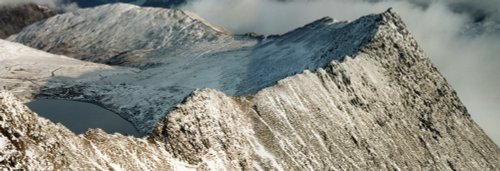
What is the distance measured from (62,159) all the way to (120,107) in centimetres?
11994

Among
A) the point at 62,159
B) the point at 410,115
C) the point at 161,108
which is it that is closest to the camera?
the point at 62,159

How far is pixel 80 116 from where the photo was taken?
172m

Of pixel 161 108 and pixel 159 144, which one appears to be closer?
pixel 159 144

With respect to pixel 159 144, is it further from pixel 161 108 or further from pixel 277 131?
pixel 161 108

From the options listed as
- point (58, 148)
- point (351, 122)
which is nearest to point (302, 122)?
point (351, 122)

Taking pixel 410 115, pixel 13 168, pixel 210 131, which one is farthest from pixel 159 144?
pixel 410 115

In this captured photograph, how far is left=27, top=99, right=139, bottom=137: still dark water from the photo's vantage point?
519 feet

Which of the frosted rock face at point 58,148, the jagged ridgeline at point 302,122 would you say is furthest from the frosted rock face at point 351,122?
the frosted rock face at point 58,148

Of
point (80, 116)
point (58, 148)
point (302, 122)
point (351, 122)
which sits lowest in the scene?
point (58, 148)

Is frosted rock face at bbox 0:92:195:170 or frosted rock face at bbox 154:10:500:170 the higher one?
frosted rock face at bbox 154:10:500:170

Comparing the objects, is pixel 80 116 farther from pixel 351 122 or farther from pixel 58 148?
pixel 58 148

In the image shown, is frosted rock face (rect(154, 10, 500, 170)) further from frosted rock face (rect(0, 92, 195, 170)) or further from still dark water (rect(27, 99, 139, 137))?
still dark water (rect(27, 99, 139, 137))

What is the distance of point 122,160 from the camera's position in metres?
71.2

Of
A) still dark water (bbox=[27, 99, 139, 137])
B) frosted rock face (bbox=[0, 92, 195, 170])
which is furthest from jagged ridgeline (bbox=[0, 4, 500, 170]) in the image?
still dark water (bbox=[27, 99, 139, 137])
